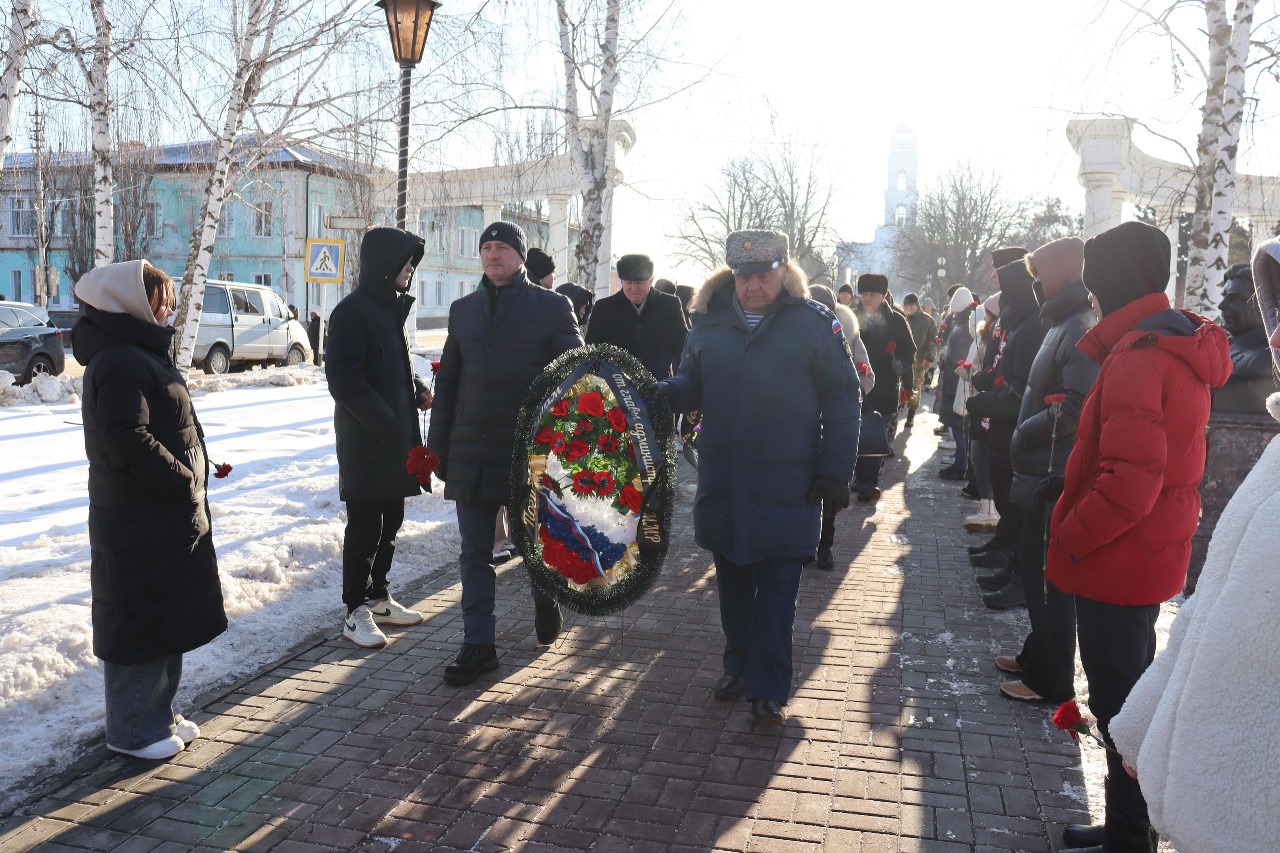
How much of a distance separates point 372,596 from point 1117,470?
408cm

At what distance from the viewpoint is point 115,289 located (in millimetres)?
3867

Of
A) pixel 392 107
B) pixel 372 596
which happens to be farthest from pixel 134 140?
pixel 372 596

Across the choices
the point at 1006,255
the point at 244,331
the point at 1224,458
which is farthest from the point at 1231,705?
the point at 244,331

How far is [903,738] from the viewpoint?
4441mm

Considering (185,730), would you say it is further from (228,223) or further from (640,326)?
(228,223)

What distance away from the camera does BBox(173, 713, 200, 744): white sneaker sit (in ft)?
13.8

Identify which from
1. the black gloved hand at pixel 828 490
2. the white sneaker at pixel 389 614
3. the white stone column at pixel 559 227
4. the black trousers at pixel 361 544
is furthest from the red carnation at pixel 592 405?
the white stone column at pixel 559 227

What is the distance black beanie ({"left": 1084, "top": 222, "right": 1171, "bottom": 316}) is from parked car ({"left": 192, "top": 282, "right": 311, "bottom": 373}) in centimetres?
2123

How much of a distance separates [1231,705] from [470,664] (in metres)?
4.05

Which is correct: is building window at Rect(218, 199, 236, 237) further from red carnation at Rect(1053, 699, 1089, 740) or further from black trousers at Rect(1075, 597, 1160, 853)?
red carnation at Rect(1053, 699, 1089, 740)

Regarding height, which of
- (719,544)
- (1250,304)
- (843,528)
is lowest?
(843,528)

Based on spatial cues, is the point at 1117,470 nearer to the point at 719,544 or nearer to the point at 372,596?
the point at 719,544

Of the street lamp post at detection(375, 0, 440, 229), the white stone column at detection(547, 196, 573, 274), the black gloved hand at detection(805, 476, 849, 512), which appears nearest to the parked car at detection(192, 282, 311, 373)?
the white stone column at detection(547, 196, 573, 274)

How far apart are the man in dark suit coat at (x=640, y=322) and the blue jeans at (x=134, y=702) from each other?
4.20m
